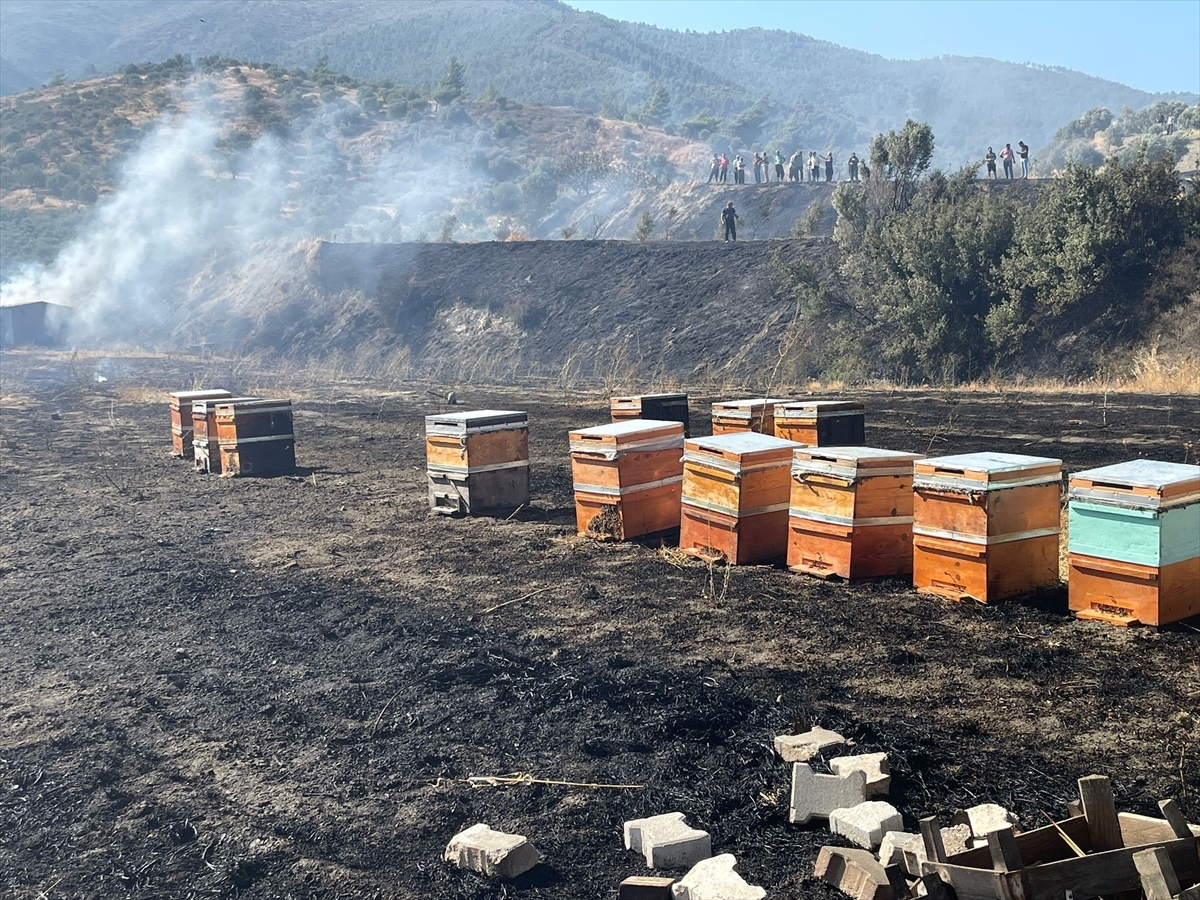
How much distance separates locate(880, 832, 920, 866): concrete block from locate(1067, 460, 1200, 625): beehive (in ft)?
11.3

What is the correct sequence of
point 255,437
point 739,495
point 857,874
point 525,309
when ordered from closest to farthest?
point 857,874 → point 739,495 → point 255,437 → point 525,309

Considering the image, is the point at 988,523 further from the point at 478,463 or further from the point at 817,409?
the point at 478,463

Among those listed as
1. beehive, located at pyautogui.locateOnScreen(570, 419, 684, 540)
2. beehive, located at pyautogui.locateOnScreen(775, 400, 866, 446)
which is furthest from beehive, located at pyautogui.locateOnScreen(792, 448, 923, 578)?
beehive, located at pyautogui.locateOnScreen(775, 400, 866, 446)

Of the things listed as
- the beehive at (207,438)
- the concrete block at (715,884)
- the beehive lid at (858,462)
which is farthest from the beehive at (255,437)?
the concrete block at (715,884)

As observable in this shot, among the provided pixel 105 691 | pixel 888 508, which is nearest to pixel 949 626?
pixel 888 508

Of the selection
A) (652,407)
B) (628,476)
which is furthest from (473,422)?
(652,407)

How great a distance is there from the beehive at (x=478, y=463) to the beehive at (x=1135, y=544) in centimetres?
628

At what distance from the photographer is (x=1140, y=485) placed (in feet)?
22.1

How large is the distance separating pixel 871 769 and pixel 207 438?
13438 millimetres

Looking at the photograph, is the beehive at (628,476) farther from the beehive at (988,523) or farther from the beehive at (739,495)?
the beehive at (988,523)

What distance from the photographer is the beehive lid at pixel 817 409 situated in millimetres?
10984

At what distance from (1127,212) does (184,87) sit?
77531 millimetres

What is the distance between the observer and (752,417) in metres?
11.7

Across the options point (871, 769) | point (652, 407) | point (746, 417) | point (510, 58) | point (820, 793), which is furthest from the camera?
point (510, 58)
